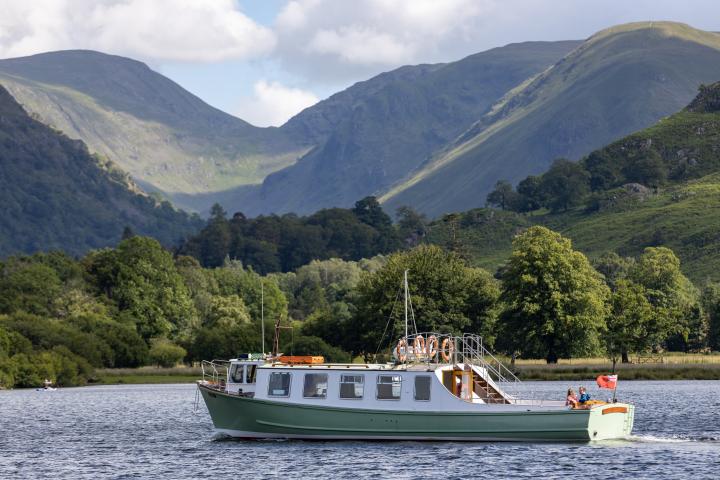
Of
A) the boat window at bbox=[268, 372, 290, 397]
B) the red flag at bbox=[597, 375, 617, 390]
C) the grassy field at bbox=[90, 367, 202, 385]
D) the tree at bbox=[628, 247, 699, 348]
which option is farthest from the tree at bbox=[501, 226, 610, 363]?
the boat window at bbox=[268, 372, 290, 397]

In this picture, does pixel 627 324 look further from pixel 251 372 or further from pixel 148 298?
pixel 148 298

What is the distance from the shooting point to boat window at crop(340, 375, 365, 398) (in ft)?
235

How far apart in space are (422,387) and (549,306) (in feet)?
228

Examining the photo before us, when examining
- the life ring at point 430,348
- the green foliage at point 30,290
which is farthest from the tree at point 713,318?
the life ring at point 430,348

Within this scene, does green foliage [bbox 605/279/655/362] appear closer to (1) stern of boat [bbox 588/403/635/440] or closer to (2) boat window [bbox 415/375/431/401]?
(1) stern of boat [bbox 588/403/635/440]

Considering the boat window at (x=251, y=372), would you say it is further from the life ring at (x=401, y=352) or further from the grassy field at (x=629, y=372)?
the grassy field at (x=629, y=372)

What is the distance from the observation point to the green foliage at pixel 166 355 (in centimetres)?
17225

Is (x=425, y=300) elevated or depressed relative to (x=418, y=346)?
elevated

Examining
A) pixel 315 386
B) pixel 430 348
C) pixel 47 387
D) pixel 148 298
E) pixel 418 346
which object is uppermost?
pixel 148 298

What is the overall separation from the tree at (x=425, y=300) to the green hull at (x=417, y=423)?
219 ft

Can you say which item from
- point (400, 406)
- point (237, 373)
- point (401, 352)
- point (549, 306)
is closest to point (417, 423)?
point (400, 406)

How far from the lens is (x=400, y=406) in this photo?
233 feet

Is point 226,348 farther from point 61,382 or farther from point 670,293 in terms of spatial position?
point 670,293

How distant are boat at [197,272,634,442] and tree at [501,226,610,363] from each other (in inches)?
2511
